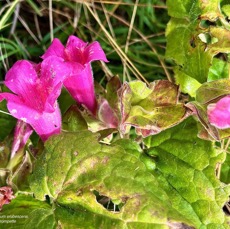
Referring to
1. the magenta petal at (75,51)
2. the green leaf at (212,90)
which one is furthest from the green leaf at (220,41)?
the magenta petal at (75,51)

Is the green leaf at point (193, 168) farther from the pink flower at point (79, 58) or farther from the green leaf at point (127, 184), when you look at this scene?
the pink flower at point (79, 58)

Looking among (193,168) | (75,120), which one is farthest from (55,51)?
(193,168)

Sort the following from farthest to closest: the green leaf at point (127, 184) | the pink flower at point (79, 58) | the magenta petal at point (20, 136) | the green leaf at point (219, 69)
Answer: the green leaf at point (219, 69) < the magenta petal at point (20, 136) < the pink flower at point (79, 58) < the green leaf at point (127, 184)

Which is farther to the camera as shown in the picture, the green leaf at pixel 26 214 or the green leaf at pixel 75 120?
the green leaf at pixel 75 120

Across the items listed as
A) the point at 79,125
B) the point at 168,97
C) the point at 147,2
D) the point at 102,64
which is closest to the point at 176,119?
the point at 168,97

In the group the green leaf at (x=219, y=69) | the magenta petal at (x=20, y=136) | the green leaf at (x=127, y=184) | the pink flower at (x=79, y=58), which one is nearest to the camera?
the green leaf at (x=127, y=184)

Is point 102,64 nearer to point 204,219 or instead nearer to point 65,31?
point 65,31

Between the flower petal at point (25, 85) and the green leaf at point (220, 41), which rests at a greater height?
the flower petal at point (25, 85)

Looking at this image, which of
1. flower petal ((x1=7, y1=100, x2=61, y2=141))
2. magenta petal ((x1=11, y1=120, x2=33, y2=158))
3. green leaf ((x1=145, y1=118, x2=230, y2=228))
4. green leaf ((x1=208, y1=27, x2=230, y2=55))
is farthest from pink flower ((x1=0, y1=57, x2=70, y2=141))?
green leaf ((x1=208, y1=27, x2=230, y2=55))
